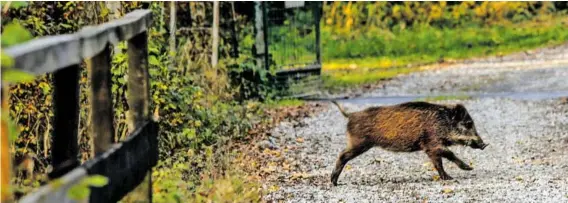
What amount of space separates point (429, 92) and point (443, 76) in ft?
7.40

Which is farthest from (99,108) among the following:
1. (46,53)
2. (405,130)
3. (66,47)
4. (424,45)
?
(424,45)

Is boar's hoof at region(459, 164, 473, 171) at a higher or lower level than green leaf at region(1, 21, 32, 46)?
lower

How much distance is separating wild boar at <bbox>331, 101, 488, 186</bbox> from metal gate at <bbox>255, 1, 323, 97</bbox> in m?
6.41

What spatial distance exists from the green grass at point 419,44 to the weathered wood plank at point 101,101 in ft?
49.5

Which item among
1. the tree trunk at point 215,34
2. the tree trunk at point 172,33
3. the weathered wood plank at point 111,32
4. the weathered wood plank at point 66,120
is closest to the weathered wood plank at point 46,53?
the weathered wood plank at point 111,32

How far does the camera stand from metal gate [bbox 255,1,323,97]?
1591 cm

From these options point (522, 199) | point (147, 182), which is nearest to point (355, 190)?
point (522, 199)

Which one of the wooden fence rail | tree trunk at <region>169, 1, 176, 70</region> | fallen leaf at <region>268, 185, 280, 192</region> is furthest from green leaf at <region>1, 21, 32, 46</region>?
tree trunk at <region>169, 1, 176, 70</region>

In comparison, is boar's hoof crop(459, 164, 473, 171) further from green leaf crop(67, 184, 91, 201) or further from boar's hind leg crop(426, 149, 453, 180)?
green leaf crop(67, 184, 91, 201)

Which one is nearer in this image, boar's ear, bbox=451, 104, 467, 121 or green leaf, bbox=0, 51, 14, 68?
green leaf, bbox=0, 51, 14, 68

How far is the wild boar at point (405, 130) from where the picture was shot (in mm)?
9258

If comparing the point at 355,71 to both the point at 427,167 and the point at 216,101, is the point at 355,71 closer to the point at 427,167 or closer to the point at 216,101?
the point at 216,101

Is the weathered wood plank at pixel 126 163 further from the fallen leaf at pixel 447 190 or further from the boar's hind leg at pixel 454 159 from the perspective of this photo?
the boar's hind leg at pixel 454 159

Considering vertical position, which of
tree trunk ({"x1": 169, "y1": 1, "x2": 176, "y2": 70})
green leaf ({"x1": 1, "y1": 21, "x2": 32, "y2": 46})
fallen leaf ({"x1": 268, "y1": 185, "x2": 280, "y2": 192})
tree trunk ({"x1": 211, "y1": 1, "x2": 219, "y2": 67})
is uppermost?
green leaf ({"x1": 1, "y1": 21, "x2": 32, "y2": 46})
